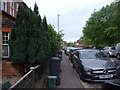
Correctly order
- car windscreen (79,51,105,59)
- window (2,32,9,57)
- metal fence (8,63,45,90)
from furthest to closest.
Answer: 1. window (2,32,9,57)
2. car windscreen (79,51,105,59)
3. metal fence (8,63,45,90)

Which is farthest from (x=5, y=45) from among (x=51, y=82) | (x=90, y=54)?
(x=51, y=82)

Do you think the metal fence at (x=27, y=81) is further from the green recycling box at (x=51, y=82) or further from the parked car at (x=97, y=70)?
the parked car at (x=97, y=70)

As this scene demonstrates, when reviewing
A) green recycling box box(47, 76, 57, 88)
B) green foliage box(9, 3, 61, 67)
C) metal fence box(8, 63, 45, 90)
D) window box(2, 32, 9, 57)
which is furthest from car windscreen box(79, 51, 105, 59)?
window box(2, 32, 9, 57)

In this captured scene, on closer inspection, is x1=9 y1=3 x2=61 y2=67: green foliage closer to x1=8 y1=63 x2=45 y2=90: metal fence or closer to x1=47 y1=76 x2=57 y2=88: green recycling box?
x1=47 y1=76 x2=57 y2=88: green recycling box

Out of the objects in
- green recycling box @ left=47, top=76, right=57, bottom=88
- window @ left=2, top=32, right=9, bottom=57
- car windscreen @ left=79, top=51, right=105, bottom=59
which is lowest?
green recycling box @ left=47, top=76, right=57, bottom=88

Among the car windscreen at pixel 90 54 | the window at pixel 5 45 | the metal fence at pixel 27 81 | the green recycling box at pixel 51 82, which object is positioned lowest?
the green recycling box at pixel 51 82

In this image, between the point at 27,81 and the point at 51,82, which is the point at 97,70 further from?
the point at 27,81

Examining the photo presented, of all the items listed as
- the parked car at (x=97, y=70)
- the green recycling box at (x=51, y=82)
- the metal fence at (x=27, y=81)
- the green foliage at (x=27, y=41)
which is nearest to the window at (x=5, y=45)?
the green foliage at (x=27, y=41)

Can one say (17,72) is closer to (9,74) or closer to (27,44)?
(9,74)

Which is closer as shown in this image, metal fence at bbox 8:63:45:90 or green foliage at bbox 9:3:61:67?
metal fence at bbox 8:63:45:90

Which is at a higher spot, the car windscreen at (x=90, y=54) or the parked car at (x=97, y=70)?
the car windscreen at (x=90, y=54)

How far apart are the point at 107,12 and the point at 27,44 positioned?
136 ft

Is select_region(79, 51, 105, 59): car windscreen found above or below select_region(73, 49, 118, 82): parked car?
above

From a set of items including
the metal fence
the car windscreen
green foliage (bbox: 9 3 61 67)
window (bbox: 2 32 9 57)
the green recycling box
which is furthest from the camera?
window (bbox: 2 32 9 57)
